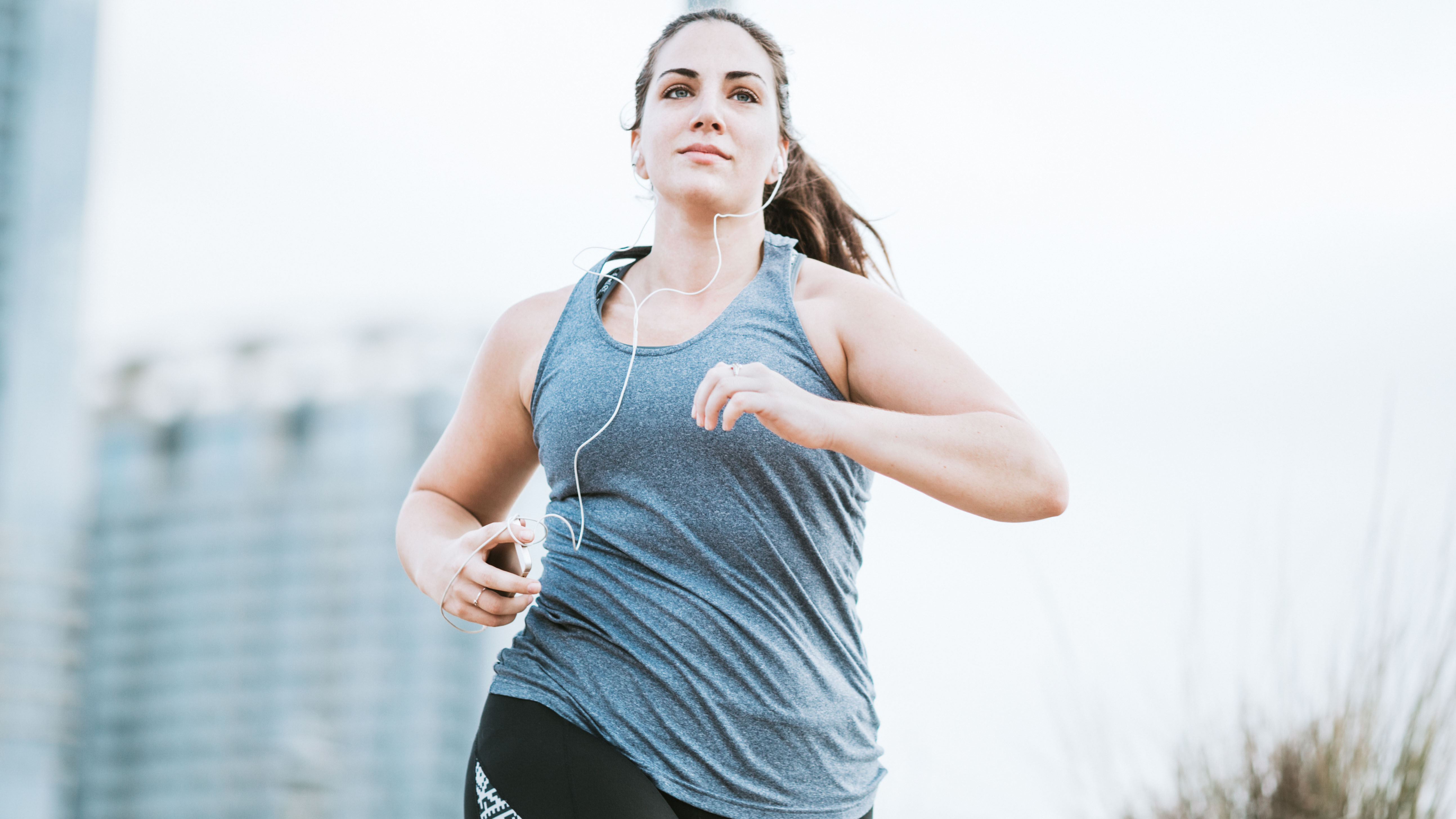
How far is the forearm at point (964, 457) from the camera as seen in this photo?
1084mm

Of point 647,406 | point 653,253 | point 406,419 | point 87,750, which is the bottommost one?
point 87,750

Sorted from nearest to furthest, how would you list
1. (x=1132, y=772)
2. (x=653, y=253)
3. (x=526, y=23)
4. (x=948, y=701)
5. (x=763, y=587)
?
1. (x=763, y=587)
2. (x=653, y=253)
3. (x=1132, y=772)
4. (x=948, y=701)
5. (x=526, y=23)

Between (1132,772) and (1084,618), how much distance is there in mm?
245

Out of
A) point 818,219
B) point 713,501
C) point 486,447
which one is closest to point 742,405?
point 713,501

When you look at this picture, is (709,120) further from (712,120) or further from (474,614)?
(474,614)

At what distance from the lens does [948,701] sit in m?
1.89

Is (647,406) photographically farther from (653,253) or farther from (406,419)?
(406,419)

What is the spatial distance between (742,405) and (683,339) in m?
0.31

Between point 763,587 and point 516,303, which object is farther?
point 516,303

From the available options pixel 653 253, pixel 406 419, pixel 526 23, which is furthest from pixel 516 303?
pixel 406 419

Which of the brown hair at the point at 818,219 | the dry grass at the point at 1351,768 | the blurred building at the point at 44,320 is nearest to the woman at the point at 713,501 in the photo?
the brown hair at the point at 818,219

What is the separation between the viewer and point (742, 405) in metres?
1.04

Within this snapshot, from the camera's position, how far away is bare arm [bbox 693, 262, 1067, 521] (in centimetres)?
106

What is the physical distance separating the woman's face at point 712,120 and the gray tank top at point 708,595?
148 mm
